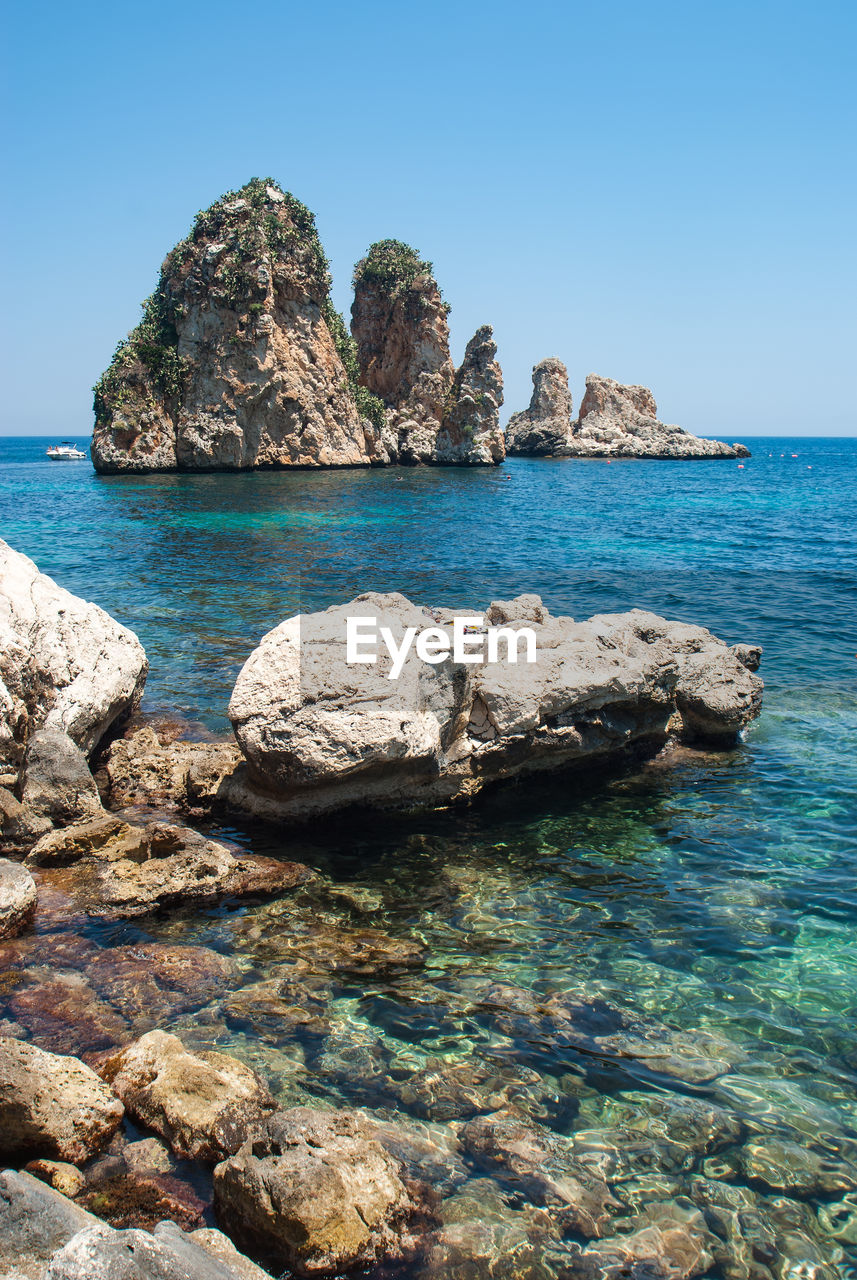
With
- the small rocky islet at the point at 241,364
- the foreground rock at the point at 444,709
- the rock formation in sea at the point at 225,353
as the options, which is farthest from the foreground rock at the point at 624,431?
the foreground rock at the point at 444,709

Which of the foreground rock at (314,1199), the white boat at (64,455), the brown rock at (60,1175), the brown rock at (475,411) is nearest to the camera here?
the foreground rock at (314,1199)

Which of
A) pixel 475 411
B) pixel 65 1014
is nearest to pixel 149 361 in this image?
pixel 475 411

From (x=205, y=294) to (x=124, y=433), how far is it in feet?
34.6

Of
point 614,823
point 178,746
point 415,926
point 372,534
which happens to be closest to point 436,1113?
point 415,926

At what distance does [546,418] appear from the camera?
9750 cm

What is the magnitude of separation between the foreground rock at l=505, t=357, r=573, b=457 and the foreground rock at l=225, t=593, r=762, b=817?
88072mm

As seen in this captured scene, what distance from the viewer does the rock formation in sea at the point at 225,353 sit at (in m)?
52.6

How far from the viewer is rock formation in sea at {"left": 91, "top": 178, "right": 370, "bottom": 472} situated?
173ft

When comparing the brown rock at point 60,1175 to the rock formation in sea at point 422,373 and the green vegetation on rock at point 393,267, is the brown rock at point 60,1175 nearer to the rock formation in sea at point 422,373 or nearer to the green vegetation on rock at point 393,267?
the rock formation in sea at point 422,373

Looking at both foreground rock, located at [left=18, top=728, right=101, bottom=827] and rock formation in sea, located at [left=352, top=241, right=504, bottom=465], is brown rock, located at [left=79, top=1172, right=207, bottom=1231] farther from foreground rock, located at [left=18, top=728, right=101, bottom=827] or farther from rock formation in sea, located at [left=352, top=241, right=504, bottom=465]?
rock formation in sea, located at [left=352, top=241, right=504, bottom=465]

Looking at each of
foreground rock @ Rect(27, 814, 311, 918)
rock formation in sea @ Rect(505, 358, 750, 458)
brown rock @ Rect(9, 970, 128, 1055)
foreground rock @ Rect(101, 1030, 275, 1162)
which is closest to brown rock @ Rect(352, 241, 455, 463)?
rock formation in sea @ Rect(505, 358, 750, 458)

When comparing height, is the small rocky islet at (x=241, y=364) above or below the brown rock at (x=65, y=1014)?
above

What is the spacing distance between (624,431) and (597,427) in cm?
403

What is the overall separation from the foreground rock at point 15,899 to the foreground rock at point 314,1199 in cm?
309
